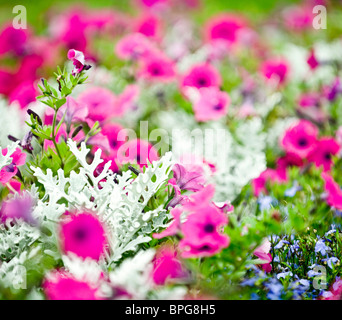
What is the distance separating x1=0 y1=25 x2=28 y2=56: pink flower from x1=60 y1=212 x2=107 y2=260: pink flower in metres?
1.79

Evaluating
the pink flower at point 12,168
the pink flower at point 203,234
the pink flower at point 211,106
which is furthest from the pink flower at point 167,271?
the pink flower at point 211,106

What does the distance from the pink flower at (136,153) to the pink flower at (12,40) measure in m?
1.38

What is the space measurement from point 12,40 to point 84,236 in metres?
1.83

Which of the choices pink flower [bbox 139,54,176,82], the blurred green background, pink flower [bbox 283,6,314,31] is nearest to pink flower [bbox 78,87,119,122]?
pink flower [bbox 139,54,176,82]

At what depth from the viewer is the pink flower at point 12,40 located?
251cm

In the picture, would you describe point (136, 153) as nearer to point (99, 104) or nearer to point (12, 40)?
point (99, 104)

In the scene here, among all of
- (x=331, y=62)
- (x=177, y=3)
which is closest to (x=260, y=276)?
(x=331, y=62)

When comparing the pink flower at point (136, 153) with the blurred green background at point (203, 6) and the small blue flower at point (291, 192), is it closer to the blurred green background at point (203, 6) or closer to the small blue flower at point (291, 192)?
the small blue flower at point (291, 192)

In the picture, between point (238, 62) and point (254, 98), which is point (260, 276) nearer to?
point (254, 98)

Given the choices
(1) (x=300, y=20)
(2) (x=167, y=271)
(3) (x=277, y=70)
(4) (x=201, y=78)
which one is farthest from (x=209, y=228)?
(1) (x=300, y=20)

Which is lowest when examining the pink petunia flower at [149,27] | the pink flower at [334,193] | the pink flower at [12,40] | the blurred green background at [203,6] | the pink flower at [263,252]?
the pink flower at [263,252]

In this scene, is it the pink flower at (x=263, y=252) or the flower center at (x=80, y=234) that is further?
the pink flower at (x=263, y=252)

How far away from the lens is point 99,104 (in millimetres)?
1730

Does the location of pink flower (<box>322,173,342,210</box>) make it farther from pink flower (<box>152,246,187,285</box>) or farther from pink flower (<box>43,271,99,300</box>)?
pink flower (<box>43,271,99,300</box>)
